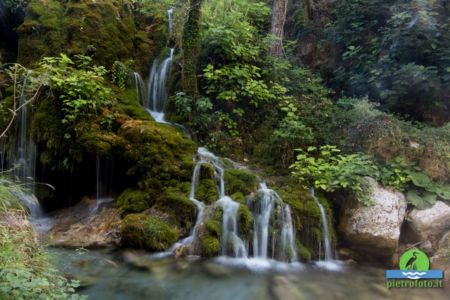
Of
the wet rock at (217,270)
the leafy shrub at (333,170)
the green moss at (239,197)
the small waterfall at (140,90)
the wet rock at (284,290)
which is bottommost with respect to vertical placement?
the wet rock at (284,290)

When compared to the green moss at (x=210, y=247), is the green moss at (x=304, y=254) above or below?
below

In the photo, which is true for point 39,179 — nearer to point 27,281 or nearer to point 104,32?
point 104,32

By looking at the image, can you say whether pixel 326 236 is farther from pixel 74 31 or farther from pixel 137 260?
pixel 74 31

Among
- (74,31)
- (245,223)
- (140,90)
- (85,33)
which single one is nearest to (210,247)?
(245,223)

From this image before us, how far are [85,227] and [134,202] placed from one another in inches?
36.3

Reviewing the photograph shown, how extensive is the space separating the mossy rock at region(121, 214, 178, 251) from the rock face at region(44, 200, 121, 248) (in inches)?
11.2

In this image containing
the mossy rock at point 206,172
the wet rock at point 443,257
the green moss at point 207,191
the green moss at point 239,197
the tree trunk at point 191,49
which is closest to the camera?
the wet rock at point 443,257

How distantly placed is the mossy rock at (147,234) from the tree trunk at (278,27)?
5.81m

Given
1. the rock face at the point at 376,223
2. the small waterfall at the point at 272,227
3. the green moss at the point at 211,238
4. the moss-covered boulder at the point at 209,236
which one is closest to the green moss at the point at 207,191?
the moss-covered boulder at the point at 209,236

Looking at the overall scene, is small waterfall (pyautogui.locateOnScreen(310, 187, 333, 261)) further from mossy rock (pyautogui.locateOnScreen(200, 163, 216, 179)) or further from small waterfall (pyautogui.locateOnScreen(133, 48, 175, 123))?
small waterfall (pyautogui.locateOnScreen(133, 48, 175, 123))

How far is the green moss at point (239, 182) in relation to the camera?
6.32m

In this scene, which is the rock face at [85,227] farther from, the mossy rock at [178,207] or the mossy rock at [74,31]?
the mossy rock at [74,31]

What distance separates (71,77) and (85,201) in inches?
92.7

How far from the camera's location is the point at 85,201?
22.8 ft
